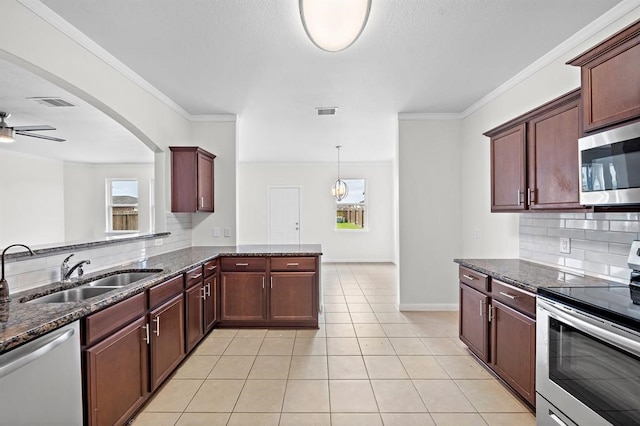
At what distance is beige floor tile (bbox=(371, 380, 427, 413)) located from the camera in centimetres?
225

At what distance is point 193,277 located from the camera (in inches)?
120

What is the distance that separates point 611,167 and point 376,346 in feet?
7.88

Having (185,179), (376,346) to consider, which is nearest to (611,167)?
(376,346)

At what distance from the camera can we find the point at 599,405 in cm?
154

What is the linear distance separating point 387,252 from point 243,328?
5549mm

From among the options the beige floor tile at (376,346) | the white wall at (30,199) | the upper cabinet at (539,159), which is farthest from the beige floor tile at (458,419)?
the white wall at (30,199)

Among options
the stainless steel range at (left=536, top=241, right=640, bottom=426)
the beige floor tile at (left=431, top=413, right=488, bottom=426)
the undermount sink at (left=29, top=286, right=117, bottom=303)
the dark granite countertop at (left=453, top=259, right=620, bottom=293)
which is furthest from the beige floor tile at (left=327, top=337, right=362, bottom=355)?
the undermount sink at (left=29, top=286, right=117, bottom=303)

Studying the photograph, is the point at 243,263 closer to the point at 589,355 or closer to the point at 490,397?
the point at 490,397

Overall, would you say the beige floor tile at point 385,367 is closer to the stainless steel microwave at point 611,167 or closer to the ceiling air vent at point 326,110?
the stainless steel microwave at point 611,167

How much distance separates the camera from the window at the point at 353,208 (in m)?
8.66

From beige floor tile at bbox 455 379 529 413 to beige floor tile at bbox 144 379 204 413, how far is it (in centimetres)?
203

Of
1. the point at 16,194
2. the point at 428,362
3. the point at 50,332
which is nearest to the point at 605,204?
the point at 428,362

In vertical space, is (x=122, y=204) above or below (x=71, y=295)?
above

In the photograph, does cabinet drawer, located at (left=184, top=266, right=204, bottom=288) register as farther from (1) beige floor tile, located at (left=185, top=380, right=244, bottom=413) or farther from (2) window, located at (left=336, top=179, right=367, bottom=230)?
(2) window, located at (left=336, top=179, right=367, bottom=230)
